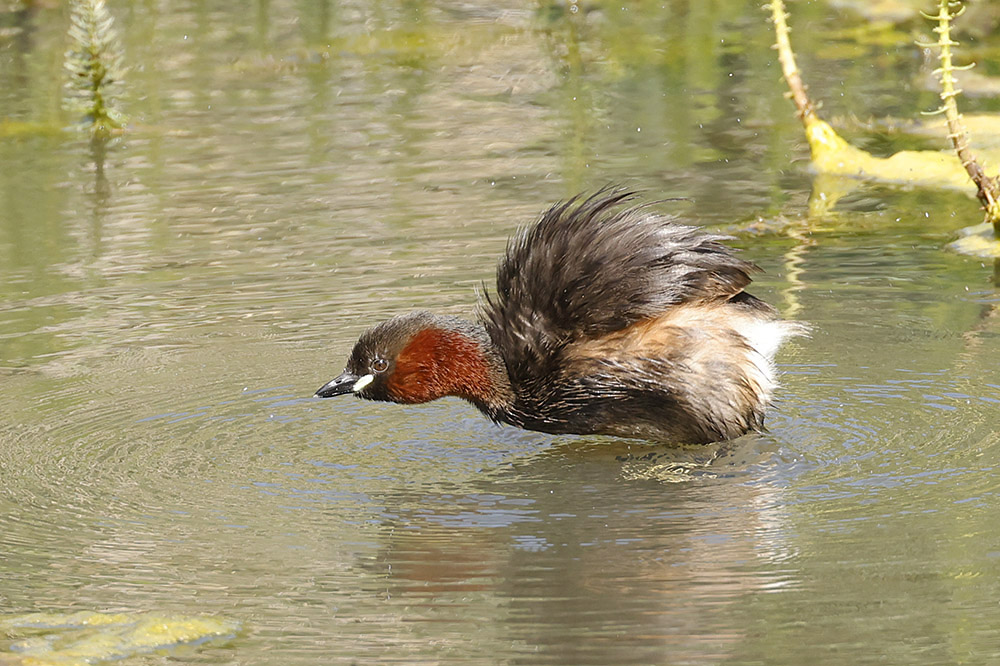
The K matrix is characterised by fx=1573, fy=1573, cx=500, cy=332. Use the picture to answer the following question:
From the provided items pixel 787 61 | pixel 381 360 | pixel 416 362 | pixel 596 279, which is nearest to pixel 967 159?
pixel 787 61

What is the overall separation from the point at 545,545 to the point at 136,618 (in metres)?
1.26

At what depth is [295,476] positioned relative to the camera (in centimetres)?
550

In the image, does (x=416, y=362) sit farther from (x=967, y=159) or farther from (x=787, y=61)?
(x=787, y=61)

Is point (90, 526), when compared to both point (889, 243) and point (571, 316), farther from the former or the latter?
point (889, 243)

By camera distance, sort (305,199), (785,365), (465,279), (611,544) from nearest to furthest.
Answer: (611,544) < (785,365) < (465,279) < (305,199)

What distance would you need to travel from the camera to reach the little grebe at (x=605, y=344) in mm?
5727

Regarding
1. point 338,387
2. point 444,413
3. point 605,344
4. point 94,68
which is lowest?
point 444,413

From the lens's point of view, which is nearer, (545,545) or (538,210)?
(545,545)

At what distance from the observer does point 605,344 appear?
5.77 meters

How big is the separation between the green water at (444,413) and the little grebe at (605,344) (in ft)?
0.58

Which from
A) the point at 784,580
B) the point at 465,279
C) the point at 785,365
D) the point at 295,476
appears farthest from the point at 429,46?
the point at 784,580

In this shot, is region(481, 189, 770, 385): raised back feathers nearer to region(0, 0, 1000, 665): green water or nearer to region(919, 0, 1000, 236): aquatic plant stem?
region(0, 0, 1000, 665): green water

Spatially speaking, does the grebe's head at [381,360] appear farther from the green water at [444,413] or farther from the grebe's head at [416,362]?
the green water at [444,413]

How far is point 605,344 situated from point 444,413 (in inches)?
38.4
